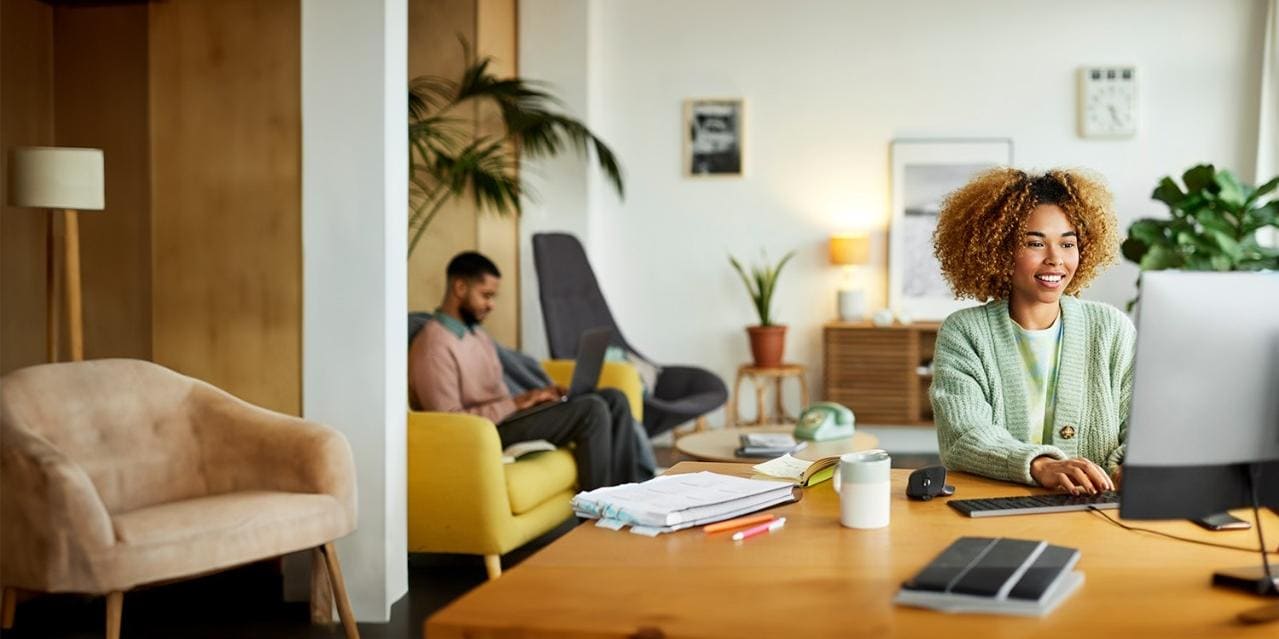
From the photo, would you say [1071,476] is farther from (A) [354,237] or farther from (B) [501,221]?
(B) [501,221]

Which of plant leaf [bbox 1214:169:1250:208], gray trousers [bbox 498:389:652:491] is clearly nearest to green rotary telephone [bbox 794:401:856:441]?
gray trousers [bbox 498:389:652:491]

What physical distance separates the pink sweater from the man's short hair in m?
0.20

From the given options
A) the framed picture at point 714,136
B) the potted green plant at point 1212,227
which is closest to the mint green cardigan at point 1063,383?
the potted green plant at point 1212,227

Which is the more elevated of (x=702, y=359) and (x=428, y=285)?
(x=428, y=285)

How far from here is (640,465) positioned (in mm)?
5102

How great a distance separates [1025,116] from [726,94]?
1.83 meters

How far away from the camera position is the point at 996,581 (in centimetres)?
149

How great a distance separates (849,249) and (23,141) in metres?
4.42

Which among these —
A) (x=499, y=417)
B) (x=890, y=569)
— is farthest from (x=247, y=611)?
(x=890, y=569)

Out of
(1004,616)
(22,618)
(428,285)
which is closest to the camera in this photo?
(1004,616)

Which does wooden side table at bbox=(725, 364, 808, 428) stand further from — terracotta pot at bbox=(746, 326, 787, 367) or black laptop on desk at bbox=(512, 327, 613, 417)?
black laptop on desk at bbox=(512, 327, 613, 417)

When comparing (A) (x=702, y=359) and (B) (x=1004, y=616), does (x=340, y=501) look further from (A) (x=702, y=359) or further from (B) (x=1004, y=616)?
(A) (x=702, y=359)

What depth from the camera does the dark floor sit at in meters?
3.71

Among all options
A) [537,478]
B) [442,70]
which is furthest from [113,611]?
[442,70]
